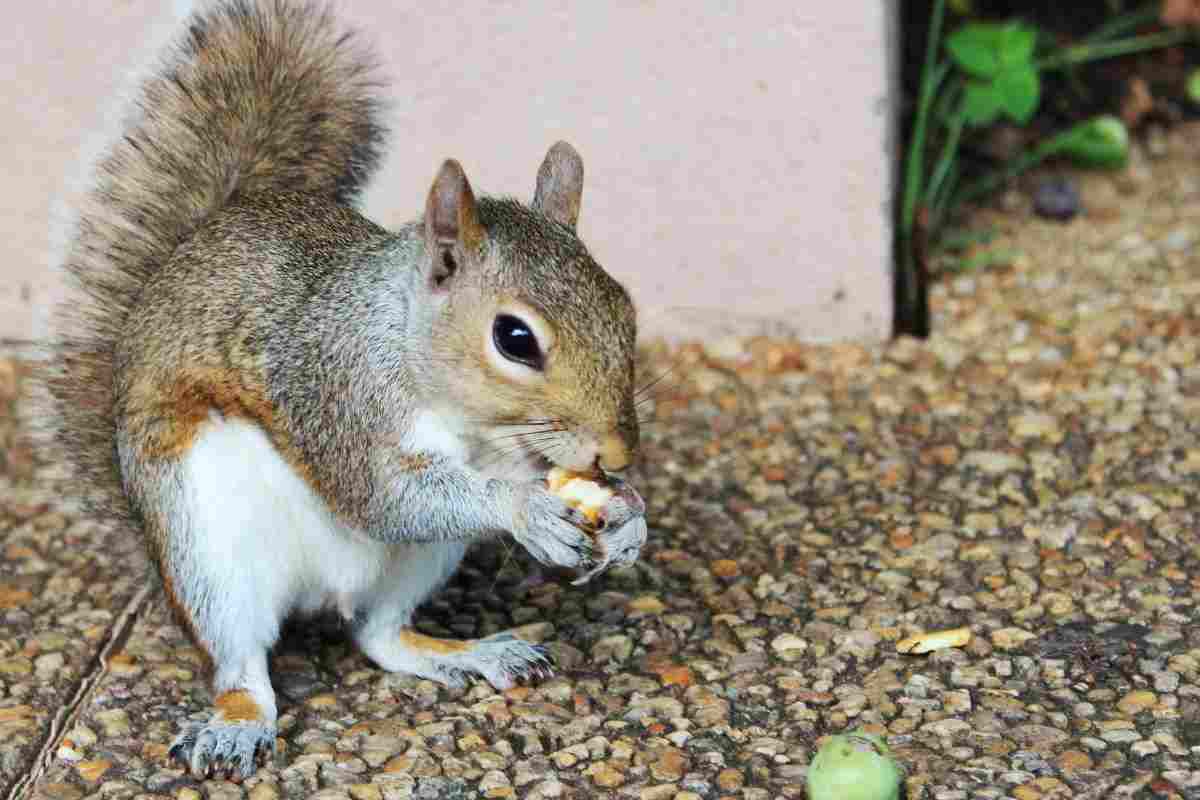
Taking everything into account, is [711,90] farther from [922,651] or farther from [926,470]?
[922,651]

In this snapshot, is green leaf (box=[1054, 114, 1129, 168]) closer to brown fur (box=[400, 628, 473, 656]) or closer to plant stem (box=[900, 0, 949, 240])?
plant stem (box=[900, 0, 949, 240])

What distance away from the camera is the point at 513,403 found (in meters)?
2.67

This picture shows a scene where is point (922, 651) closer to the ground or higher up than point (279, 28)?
closer to the ground

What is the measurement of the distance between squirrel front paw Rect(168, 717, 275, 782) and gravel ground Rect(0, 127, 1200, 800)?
33mm

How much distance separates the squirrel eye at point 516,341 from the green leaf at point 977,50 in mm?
2247

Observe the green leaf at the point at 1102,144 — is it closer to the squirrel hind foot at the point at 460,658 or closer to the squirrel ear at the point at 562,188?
→ the squirrel ear at the point at 562,188

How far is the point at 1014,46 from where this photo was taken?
458 cm

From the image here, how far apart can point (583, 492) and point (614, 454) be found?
18 centimetres

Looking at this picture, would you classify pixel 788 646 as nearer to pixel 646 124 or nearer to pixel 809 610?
pixel 809 610

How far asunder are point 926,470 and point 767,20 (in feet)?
3.43

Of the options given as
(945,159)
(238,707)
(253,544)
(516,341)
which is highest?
(945,159)

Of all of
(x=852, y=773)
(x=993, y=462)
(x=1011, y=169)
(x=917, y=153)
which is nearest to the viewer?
(x=852, y=773)

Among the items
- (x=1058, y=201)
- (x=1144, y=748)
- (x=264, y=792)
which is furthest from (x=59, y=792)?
(x=1058, y=201)

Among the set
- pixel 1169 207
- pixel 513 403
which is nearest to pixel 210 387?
pixel 513 403
